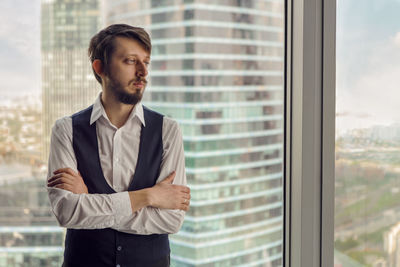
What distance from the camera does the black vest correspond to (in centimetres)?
138

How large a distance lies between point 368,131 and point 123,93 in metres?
1.05

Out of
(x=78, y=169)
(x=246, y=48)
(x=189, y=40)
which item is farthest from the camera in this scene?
(x=246, y=48)

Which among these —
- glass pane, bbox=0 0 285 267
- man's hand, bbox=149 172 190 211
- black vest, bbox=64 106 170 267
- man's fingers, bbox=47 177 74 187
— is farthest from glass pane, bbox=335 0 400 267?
man's fingers, bbox=47 177 74 187

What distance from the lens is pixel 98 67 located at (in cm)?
140

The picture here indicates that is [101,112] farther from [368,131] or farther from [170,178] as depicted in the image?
[368,131]

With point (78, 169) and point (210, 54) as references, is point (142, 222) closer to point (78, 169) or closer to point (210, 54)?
point (78, 169)

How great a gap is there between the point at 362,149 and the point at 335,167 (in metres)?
0.14

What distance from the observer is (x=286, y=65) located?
1807 mm

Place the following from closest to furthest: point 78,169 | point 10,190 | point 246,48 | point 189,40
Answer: point 78,169 → point 10,190 → point 189,40 → point 246,48

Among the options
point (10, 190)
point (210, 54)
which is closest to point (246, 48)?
point (210, 54)

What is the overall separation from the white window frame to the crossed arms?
1.82ft

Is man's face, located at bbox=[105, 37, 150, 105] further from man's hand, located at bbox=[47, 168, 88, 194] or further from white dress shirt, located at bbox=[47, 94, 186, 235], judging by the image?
man's hand, located at bbox=[47, 168, 88, 194]

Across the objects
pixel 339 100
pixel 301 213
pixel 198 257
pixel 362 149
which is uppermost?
pixel 339 100

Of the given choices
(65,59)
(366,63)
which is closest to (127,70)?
(65,59)
